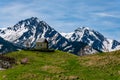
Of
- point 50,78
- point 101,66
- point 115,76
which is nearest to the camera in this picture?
point 115,76

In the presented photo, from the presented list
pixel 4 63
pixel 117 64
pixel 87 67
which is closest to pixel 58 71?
pixel 87 67

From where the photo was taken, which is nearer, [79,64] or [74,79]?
[74,79]

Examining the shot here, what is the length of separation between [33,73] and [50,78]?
6.46m

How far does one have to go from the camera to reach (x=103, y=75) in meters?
45.9

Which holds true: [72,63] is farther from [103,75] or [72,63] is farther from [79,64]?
[103,75]

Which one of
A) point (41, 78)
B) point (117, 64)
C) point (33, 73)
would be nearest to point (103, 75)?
point (117, 64)

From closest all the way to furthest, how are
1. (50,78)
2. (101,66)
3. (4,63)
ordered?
(50,78) < (101,66) < (4,63)

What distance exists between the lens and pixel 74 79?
46.5 meters

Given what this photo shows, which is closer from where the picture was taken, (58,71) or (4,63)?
(58,71)

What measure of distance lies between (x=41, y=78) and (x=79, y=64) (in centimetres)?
1085

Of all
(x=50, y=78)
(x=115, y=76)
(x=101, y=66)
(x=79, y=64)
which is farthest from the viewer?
(x=79, y=64)

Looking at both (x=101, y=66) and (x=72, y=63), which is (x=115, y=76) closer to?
(x=101, y=66)

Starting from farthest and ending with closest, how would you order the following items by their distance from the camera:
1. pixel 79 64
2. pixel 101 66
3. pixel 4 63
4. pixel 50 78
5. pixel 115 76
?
pixel 4 63 < pixel 79 64 < pixel 101 66 < pixel 50 78 < pixel 115 76

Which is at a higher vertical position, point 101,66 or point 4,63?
point 101,66
